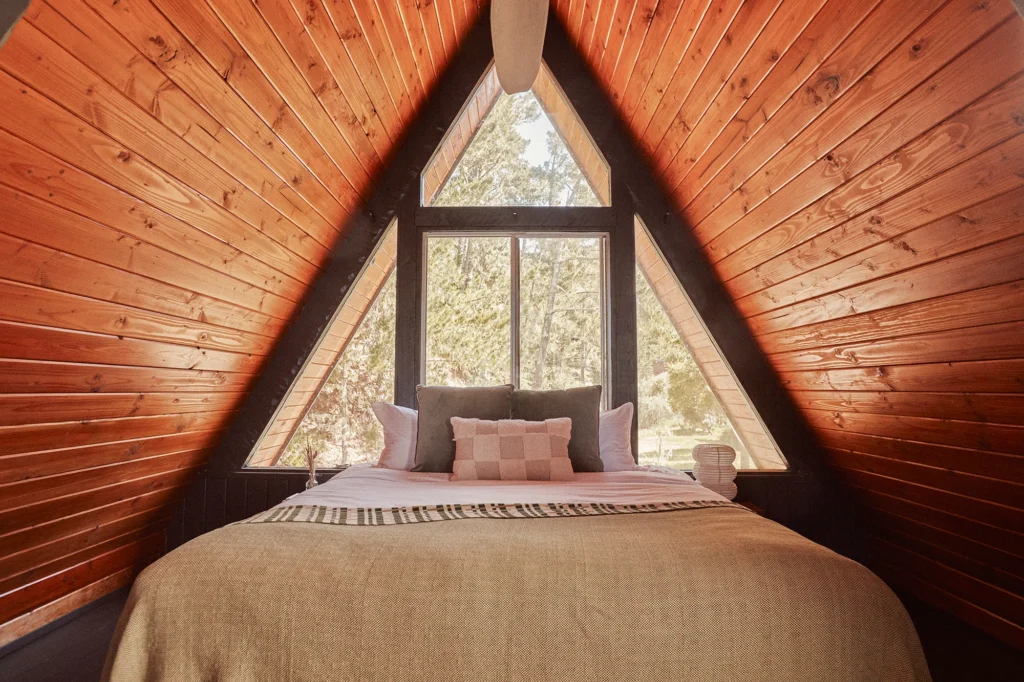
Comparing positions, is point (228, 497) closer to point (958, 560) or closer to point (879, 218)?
Answer: point (879, 218)

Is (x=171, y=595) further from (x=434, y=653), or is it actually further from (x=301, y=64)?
(x=301, y=64)

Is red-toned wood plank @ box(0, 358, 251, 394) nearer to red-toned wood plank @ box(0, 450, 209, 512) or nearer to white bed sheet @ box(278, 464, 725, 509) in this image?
red-toned wood plank @ box(0, 450, 209, 512)

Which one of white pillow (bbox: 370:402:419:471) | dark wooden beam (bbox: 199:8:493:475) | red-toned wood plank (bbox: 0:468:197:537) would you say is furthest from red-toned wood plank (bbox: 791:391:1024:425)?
red-toned wood plank (bbox: 0:468:197:537)

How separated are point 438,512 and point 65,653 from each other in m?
1.68

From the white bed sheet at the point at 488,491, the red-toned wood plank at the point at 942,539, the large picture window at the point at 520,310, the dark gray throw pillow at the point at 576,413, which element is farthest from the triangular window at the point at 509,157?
the red-toned wood plank at the point at 942,539

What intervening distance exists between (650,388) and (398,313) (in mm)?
1398

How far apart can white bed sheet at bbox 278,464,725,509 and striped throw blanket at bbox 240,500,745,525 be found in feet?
0.18

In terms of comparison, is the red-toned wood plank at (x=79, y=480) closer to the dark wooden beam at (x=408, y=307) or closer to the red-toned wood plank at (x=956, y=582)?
the dark wooden beam at (x=408, y=307)


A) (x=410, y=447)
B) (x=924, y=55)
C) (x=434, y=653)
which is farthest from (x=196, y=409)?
(x=924, y=55)

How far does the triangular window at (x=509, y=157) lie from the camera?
11.3 feet

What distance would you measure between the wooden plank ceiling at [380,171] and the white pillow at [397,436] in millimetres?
755

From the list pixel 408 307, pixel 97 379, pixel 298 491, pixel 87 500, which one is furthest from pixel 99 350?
pixel 408 307

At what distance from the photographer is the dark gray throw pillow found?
2674 mm

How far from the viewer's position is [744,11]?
198 cm
